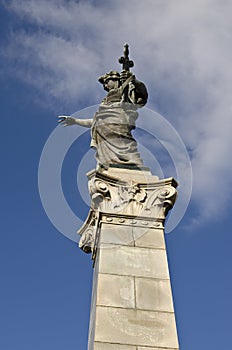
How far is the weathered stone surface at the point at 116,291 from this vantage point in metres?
10.4

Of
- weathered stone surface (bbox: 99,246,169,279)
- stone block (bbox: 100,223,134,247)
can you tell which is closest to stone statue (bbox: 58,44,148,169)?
stone block (bbox: 100,223,134,247)

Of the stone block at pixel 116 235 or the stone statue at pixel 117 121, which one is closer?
the stone block at pixel 116 235

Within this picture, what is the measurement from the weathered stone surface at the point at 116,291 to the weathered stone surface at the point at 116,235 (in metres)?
1.02

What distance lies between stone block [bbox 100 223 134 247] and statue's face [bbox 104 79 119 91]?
6030mm

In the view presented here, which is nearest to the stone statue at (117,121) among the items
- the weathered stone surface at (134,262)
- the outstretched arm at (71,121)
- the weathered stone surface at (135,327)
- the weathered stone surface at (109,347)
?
the outstretched arm at (71,121)

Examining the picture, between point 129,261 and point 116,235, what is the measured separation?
0.81m

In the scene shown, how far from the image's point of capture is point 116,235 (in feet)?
39.1

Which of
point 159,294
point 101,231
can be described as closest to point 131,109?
point 101,231

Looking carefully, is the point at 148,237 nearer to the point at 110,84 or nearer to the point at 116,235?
the point at 116,235

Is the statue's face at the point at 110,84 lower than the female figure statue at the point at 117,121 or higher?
higher

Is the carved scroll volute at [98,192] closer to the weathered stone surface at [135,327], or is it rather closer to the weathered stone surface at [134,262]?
the weathered stone surface at [134,262]

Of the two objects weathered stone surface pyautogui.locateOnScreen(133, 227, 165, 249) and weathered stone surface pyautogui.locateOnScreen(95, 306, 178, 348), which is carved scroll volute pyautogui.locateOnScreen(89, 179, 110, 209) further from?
weathered stone surface pyautogui.locateOnScreen(95, 306, 178, 348)

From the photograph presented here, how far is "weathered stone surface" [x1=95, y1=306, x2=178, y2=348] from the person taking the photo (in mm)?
9766

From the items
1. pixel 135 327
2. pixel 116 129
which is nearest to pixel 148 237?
pixel 135 327
